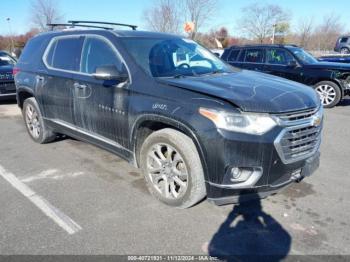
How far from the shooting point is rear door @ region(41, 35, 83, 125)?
171 inches

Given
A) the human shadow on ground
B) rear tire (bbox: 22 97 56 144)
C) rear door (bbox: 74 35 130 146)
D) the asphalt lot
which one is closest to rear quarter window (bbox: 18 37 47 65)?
rear tire (bbox: 22 97 56 144)

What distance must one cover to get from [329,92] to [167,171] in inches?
290

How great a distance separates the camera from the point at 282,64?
9.41 metres

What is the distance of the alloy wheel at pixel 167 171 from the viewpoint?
3189mm

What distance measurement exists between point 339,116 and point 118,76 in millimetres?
6471

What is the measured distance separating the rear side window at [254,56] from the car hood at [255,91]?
21.3 ft

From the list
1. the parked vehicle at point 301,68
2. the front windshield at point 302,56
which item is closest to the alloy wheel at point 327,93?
the parked vehicle at point 301,68

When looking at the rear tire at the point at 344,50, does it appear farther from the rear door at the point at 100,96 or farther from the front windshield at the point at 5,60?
the rear door at the point at 100,96

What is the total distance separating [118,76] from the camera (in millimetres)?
3504

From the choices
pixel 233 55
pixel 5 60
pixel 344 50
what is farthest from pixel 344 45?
pixel 5 60

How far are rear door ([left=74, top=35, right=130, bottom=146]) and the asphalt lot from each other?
2.23 feet

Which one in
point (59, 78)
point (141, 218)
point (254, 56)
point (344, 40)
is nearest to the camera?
point (141, 218)

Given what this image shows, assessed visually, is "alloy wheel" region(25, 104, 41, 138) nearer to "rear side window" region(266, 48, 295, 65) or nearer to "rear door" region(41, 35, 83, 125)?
"rear door" region(41, 35, 83, 125)

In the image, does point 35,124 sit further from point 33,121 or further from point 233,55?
point 233,55
